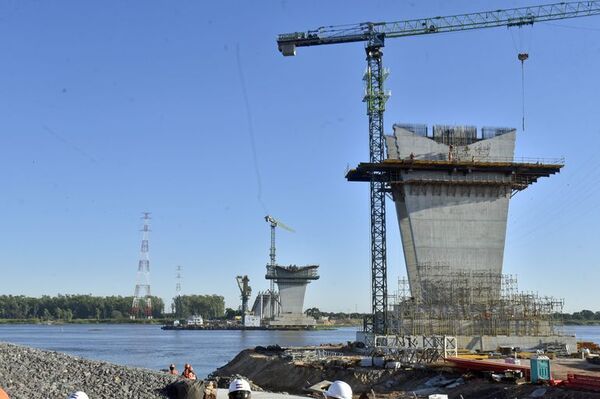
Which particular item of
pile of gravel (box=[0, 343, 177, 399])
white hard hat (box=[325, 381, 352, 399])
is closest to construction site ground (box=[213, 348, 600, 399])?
pile of gravel (box=[0, 343, 177, 399])

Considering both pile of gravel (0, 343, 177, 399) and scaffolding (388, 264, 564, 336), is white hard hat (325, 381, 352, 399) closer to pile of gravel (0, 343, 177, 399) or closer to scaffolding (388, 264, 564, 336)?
pile of gravel (0, 343, 177, 399)

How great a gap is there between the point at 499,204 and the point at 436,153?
803 centimetres

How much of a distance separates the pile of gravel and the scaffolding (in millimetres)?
Answer: 40475

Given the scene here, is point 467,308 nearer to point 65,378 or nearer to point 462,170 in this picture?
point 462,170

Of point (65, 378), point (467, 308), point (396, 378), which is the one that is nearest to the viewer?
point (65, 378)

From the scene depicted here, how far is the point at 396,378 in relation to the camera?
146ft

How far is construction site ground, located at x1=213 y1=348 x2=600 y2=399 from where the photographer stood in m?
35.1

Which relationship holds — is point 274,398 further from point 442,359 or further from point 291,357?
point 291,357

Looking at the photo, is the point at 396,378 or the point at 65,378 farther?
the point at 396,378

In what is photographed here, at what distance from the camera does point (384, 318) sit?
75.6 meters

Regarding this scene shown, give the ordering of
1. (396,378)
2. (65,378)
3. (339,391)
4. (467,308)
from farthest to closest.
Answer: (467,308)
(396,378)
(65,378)
(339,391)

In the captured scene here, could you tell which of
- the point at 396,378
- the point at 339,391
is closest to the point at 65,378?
the point at 339,391

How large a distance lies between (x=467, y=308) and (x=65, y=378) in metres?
47.5

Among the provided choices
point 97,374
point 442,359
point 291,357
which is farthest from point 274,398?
point 291,357
